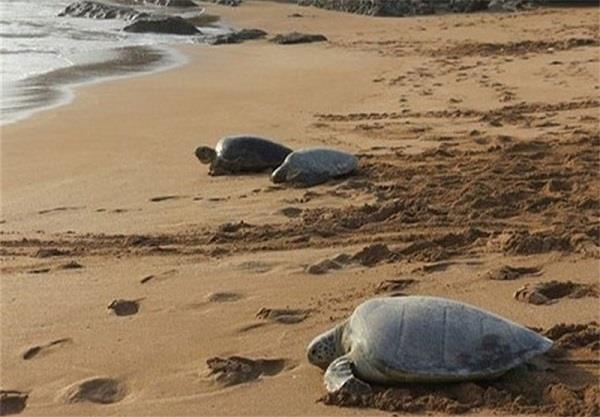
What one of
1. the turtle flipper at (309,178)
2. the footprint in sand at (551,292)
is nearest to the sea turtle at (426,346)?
the footprint in sand at (551,292)

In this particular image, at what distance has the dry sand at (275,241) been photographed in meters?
3.55

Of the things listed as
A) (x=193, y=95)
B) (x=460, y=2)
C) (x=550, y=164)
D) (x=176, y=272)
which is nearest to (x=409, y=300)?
(x=176, y=272)

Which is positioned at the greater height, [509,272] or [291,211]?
[509,272]

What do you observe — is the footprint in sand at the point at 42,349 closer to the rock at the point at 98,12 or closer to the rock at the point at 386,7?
the rock at the point at 386,7

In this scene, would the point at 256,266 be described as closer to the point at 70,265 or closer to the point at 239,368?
the point at 70,265

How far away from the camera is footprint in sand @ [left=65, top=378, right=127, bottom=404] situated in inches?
137

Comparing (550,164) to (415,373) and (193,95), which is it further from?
(193,95)

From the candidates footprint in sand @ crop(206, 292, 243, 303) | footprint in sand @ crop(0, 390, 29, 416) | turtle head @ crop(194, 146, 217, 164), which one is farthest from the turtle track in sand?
footprint in sand @ crop(0, 390, 29, 416)

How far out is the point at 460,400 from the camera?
326 cm

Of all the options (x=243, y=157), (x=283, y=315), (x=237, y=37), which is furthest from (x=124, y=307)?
(x=237, y=37)

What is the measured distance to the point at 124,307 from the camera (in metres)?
4.41

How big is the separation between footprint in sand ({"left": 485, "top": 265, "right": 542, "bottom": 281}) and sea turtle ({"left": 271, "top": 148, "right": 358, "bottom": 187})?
2.30 m

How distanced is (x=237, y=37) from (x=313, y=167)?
45.2 feet

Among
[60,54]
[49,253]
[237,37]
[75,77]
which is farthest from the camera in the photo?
[237,37]
